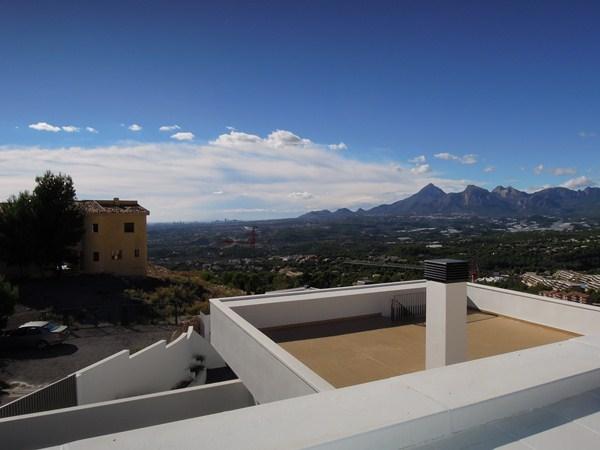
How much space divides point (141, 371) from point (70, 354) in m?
3.88

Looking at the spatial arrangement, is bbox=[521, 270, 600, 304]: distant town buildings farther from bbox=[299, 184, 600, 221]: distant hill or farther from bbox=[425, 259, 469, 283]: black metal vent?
bbox=[299, 184, 600, 221]: distant hill

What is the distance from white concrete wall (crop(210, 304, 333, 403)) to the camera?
4605mm

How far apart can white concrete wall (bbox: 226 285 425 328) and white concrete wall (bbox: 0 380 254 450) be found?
9.92 feet

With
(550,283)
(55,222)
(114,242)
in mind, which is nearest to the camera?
(55,222)

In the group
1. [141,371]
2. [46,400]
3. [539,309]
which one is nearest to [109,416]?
[46,400]

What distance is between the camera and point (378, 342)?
7.14m

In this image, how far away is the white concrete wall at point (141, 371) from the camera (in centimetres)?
1074

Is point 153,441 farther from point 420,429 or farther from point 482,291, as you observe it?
point 482,291

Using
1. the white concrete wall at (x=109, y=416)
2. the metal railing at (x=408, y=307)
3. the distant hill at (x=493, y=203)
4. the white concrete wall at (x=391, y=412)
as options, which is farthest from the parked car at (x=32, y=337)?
the distant hill at (x=493, y=203)

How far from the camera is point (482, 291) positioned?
9250 millimetres

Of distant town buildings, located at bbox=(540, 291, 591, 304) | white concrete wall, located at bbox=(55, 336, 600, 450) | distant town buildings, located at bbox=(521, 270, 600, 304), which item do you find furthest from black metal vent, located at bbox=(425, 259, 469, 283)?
distant town buildings, located at bbox=(521, 270, 600, 304)

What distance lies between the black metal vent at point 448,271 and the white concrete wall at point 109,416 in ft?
21.1

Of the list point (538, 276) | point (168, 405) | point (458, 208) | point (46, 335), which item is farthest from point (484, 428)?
point (458, 208)

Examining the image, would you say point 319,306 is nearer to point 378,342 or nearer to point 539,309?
point 378,342
